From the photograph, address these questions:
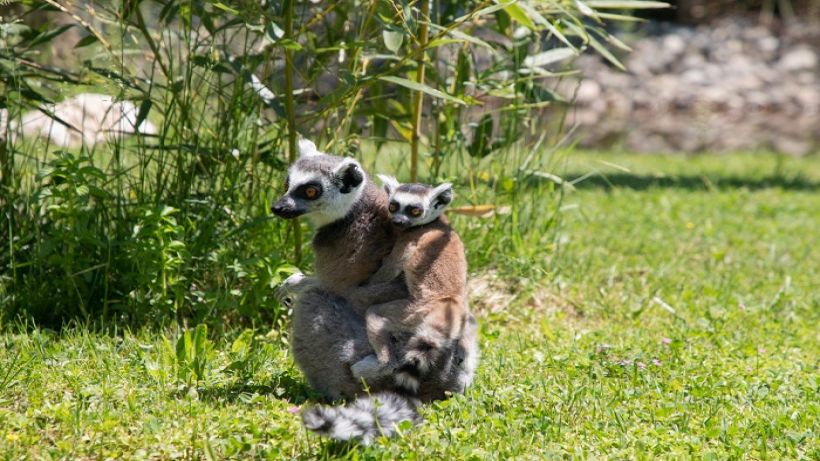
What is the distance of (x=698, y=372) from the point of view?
434 centimetres

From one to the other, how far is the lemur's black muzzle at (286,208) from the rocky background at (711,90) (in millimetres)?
10354

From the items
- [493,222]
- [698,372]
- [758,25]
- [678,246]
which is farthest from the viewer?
[758,25]

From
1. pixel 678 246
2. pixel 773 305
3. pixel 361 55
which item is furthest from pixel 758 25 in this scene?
pixel 361 55

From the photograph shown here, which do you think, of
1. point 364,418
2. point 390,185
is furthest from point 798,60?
point 364,418

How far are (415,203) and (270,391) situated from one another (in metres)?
0.97

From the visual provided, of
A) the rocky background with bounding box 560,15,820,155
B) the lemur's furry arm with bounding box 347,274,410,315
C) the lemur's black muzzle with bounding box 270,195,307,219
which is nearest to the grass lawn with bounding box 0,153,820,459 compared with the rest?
the lemur's furry arm with bounding box 347,274,410,315

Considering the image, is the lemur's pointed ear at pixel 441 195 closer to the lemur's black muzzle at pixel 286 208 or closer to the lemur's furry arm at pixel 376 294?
the lemur's furry arm at pixel 376 294

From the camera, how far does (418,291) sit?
12.1 feet

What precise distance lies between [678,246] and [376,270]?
389cm

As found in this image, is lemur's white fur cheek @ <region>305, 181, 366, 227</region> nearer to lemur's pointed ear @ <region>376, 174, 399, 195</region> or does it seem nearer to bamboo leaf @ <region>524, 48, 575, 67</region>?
lemur's pointed ear @ <region>376, 174, 399, 195</region>

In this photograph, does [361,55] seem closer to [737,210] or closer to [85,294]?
[85,294]

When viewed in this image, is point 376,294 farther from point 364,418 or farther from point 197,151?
point 197,151

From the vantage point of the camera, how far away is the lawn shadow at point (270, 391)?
371 cm

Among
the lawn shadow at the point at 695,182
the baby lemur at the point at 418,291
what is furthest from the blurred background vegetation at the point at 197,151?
the lawn shadow at the point at 695,182
